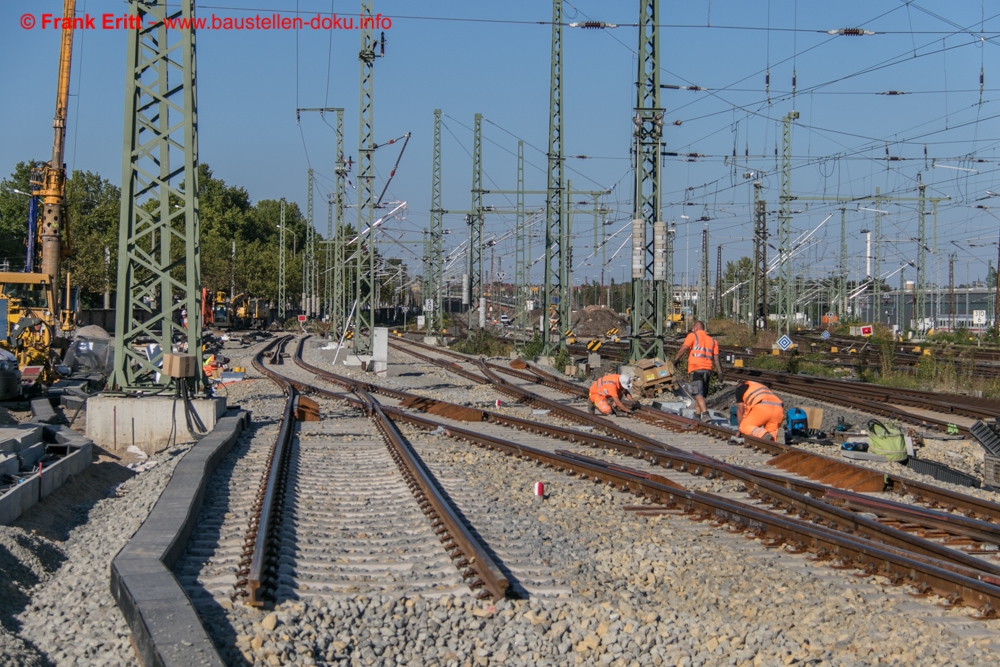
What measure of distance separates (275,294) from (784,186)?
65061 millimetres

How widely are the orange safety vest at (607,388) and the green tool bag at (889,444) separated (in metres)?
5.38

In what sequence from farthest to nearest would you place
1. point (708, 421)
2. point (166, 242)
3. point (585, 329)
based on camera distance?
point (585, 329), point (708, 421), point (166, 242)

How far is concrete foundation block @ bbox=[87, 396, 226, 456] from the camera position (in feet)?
45.5

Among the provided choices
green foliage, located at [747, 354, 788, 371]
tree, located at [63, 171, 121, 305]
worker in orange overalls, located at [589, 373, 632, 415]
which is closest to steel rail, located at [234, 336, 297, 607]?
worker in orange overalls, located at [589, 373, 632, 415]

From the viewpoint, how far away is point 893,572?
6.50 metres

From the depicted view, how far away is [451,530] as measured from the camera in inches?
292

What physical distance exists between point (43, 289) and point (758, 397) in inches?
829

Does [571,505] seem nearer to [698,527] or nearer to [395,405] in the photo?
Result: [698,527]

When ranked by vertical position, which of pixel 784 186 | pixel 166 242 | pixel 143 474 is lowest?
pixel 143 474

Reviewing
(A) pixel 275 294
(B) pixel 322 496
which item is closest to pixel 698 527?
(B) pixel 322 496

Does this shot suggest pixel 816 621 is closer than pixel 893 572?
Yes

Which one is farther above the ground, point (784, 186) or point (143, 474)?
point (784, 186)

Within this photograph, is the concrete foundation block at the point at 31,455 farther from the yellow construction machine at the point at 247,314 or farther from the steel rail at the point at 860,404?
the yellow construction machine at the point at 247,314

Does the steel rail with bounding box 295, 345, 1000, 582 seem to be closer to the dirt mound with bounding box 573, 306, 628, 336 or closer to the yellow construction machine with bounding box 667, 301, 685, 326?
the yellow construction machine with bounding box 667, 301, 685, 326
